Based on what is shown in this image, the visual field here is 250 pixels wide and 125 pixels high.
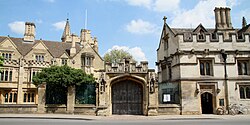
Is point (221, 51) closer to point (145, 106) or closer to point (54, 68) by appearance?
point (145, 106)

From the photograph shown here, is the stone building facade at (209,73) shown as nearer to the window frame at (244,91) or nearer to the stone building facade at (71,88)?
the window frame at (244,91)

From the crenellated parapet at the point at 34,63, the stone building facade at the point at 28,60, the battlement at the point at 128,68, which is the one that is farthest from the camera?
the crenellated parapet at the point at 34,63

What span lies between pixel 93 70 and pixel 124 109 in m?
19.5

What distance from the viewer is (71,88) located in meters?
19.9

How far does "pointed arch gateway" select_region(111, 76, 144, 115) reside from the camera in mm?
19234

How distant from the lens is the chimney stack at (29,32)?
125ft

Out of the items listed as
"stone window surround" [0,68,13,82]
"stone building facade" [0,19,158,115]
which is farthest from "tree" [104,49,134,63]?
"stone window surround" [0,68,13,82]

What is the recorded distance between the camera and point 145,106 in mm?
18859

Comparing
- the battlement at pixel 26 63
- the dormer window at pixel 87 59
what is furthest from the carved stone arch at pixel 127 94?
the battlement at pixel 26 63

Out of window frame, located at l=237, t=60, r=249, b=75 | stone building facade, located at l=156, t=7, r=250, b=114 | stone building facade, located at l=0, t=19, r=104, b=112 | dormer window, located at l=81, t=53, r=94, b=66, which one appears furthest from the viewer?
dormer window, located at l=81, t=53, r=94, b=66

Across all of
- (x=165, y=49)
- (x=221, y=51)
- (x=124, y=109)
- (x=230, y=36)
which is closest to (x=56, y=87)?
(x=124, y=109)

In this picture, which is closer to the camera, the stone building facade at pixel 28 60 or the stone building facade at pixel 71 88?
the stone building facade at pixel 71 88

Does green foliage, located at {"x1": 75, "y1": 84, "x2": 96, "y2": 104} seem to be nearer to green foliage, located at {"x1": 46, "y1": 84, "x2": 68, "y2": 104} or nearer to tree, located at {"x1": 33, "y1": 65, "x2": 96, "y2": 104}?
tree, located at {"x1": 33, "y1": 65, "x2": 96, "y2": 104}

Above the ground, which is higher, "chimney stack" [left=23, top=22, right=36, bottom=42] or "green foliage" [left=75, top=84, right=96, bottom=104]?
"chimney stack" [left=23, top=22, right=36, bottom=42]
